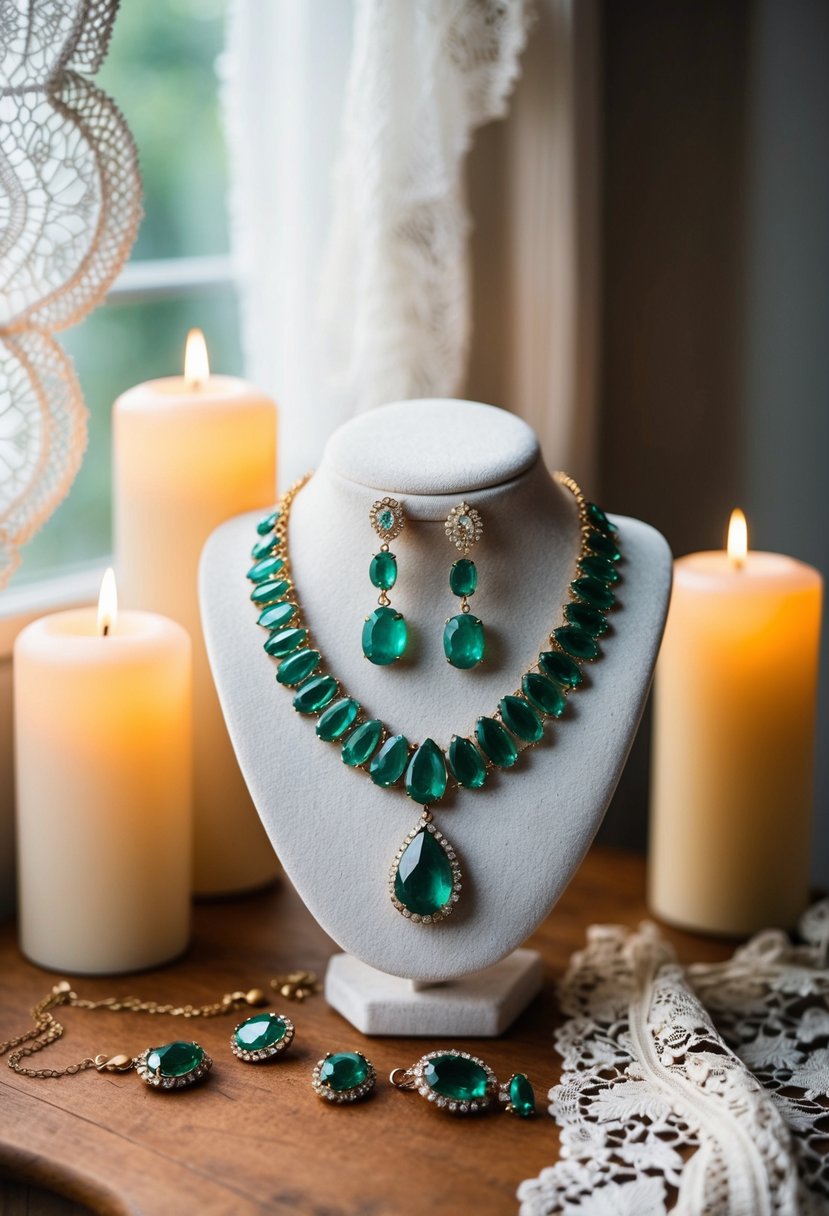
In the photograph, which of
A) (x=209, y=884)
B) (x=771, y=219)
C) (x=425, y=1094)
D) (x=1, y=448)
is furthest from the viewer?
(x=771, y=219)

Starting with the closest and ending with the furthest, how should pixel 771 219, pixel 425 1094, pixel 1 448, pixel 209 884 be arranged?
1. pixel 425 1094
2. pixel 1 448
3. pixel 209 884
4. pixel 771 219

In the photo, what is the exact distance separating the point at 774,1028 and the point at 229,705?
470mm

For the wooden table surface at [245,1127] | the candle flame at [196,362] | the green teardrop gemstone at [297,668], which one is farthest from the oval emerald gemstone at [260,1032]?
the candle flame at [196,362]

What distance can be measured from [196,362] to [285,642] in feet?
1.03

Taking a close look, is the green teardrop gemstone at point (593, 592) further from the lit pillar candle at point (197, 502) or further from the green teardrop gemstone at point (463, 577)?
the lit pillar candle at point (197, 502)

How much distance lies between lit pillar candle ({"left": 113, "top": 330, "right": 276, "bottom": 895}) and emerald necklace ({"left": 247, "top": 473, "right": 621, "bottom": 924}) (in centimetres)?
16

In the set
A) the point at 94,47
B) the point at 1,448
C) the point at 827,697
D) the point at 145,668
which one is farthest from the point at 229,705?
the point at 827,697

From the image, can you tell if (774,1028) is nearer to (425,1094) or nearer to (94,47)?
(425,1094)

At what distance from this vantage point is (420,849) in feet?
3.01

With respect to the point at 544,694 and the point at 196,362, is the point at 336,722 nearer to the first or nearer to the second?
the point at 544,694

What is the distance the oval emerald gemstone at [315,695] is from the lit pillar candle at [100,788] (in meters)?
0.14

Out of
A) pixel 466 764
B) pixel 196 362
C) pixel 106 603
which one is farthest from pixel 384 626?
pixel 196 362

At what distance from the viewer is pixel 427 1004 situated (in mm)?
971

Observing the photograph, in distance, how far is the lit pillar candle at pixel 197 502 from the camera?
1122 mm
